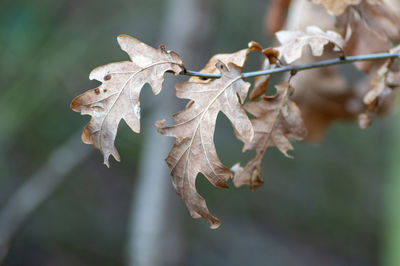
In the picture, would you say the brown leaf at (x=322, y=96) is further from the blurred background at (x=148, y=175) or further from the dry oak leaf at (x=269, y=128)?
the blurred background at (x=148, y=175)

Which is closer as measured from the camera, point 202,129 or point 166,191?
point 202,129

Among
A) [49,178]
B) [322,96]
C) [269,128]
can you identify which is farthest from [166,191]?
[269,128]

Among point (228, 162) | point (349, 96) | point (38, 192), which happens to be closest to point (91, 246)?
point (228, 162)

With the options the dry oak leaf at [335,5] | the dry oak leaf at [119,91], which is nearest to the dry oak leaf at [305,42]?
the dry oak leaf at [335,5]

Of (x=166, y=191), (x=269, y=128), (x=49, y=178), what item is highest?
(x=269, y=128)

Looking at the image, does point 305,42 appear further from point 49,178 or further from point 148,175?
point 49,178
